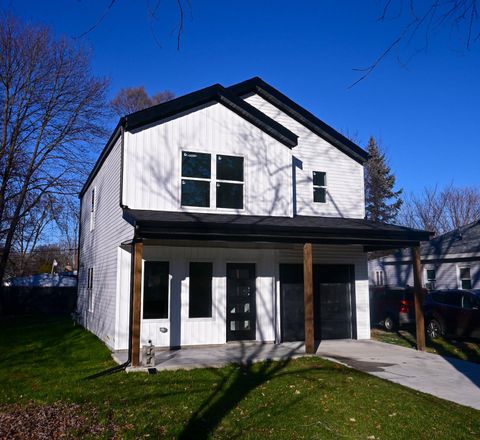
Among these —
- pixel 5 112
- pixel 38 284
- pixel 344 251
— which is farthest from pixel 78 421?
pixel 38 284

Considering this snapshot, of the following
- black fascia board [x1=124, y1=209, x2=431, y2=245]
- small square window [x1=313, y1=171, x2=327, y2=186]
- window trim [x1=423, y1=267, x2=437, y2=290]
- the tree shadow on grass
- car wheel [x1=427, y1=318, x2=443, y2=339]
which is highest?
small square window [x1=313, y1=171, x2=327, y2=186]

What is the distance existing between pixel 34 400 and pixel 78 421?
1.54 metres

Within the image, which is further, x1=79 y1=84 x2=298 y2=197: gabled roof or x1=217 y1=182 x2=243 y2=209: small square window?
x1=217 y1=182 x2=243 y2=209: small square window

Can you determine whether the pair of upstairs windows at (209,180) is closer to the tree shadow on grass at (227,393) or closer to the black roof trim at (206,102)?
the black roof trim at (206,102)

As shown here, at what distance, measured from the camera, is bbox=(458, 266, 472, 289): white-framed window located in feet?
69.9

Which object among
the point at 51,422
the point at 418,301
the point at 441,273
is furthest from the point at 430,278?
the point at 51,422

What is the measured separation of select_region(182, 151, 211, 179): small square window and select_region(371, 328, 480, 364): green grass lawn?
7.61 metres

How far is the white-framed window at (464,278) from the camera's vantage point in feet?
69.9

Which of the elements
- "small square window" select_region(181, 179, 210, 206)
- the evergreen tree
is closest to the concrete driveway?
"small square window" select_region(181, 179, 210, 206)

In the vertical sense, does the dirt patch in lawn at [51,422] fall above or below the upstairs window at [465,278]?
below

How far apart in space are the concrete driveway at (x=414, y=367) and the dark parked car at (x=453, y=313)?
2704 millimetres

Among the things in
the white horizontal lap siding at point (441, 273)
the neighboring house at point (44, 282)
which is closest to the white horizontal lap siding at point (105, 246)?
the neighboring house at point (44, 282)

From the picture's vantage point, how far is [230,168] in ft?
42.9

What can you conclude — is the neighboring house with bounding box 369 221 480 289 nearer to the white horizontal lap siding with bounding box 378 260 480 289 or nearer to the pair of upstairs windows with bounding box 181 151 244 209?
the white horizontal lap siding with bounding box 378 260 480 289
